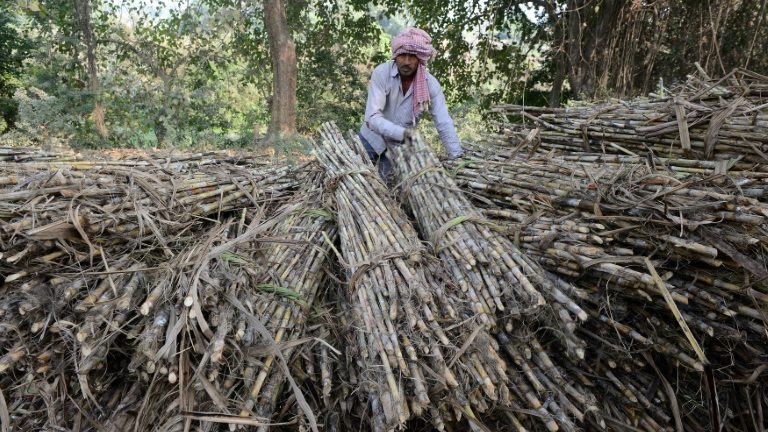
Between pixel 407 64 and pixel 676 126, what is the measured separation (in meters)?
1.68

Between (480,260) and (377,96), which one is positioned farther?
(377,96)

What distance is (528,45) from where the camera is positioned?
27.0 feet

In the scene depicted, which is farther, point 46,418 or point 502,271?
point 502,271

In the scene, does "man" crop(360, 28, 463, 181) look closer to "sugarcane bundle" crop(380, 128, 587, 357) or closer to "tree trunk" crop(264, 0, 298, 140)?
"sugarcane bundle" crop(380, 128, 587, 357)

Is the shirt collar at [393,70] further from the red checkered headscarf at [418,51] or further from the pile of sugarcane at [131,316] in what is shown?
the pile of sugarcane at [131,316]

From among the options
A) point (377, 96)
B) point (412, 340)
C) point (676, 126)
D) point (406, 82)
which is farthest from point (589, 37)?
point (412, 340)

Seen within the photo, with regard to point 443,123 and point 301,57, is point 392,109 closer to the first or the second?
point 443,123

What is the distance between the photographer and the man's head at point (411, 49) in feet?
10.5

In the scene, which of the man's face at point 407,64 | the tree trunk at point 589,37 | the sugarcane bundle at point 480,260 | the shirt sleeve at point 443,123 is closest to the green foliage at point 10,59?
the man's face at point 407,64

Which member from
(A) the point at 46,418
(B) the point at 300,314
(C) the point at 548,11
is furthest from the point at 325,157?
(C) the point at 548,11

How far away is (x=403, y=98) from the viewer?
11.4 feet

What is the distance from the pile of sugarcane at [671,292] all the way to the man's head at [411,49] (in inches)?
70.0

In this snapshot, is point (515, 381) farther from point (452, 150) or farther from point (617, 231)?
A: point (452, 150)

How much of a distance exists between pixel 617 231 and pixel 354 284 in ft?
3.19
